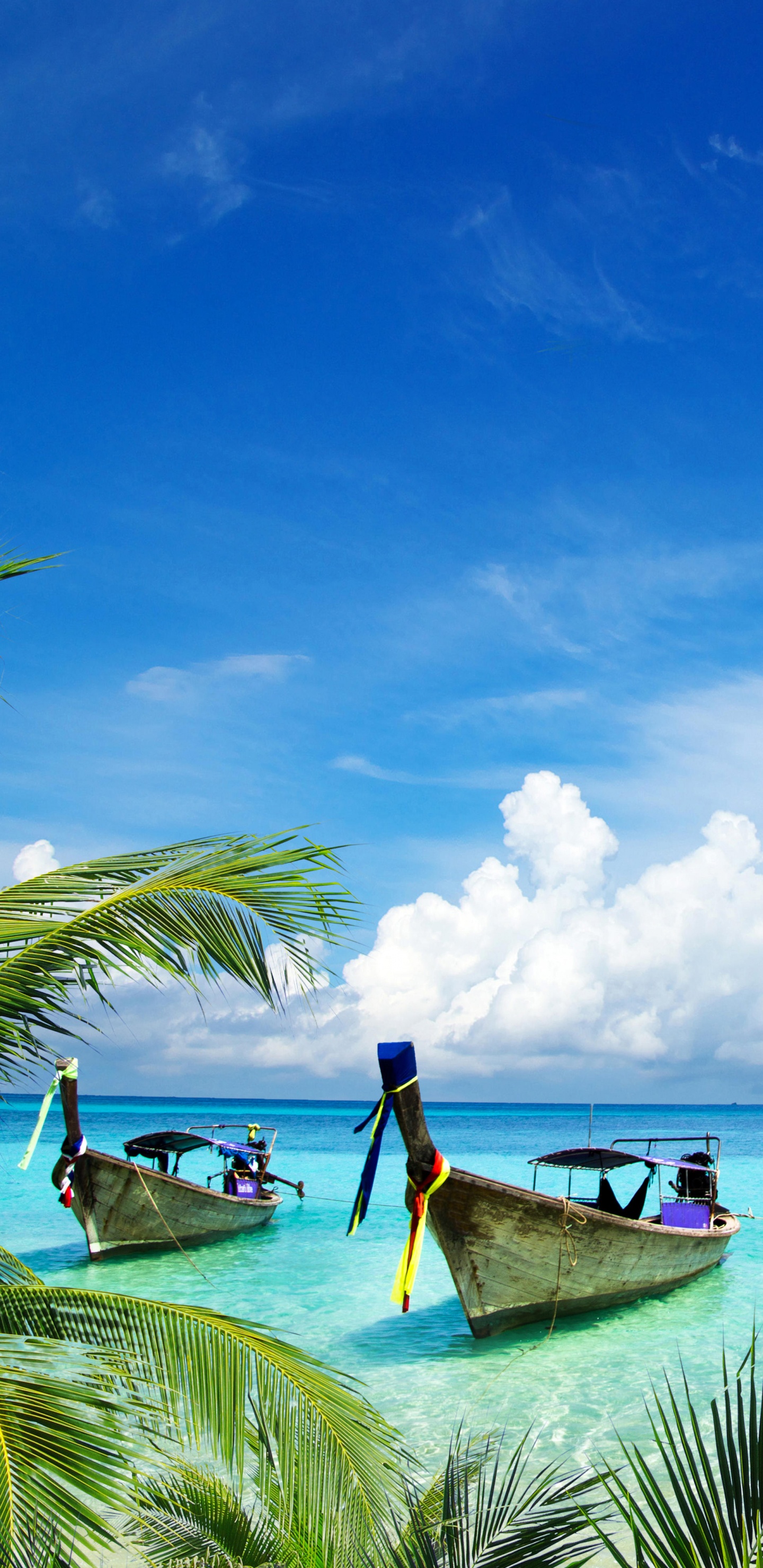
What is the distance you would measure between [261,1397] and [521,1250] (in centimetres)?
794

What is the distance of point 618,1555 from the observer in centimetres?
183

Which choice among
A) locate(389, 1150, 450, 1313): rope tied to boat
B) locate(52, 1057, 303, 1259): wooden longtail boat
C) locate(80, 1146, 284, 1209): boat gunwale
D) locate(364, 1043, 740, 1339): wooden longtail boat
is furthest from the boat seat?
locate(389, 1150, 450, 1313): rope tied to boat

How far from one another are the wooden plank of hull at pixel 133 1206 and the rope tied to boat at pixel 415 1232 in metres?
8.55

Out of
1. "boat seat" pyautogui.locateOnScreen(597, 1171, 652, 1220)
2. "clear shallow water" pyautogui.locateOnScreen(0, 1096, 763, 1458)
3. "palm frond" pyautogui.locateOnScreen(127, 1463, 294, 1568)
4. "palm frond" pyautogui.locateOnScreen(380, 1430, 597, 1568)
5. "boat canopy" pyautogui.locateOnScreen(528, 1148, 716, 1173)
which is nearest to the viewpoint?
"palm frond" pyautogui.locateOnScreen(380, 1430, 597, 1568)

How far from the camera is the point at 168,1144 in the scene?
17781mm

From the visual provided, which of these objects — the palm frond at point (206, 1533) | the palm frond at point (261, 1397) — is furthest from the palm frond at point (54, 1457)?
the palm frond at point (206, 1533)

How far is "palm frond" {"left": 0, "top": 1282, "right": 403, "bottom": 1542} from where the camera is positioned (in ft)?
10.3

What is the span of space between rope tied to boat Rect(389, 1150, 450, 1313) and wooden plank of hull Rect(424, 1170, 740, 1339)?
8.99ft

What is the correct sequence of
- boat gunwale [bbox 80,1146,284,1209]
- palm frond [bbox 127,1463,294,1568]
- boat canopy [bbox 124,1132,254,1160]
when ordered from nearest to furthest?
palm frond [bbox 127,1463,294,1568] → boat gunwale [bbox 80,1146,284,1209] → boat canopy [bbox 124,1132,254,1160]

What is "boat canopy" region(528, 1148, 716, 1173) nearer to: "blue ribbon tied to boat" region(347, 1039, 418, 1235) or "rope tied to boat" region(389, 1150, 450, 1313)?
"rope tied to boat" region(389, 1150, 450, 1313)

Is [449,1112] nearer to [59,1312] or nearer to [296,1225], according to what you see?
[296,1225]

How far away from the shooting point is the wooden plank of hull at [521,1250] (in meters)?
10.2

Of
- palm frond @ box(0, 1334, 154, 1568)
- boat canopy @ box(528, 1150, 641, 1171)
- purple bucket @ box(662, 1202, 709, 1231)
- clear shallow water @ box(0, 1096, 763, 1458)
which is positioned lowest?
clear shallow water @ box(0, 1096, 763, 1458)

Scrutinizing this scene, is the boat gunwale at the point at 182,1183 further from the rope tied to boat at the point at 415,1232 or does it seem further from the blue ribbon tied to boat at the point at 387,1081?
the blue ribbon tied to boat at the point at 387,1081
